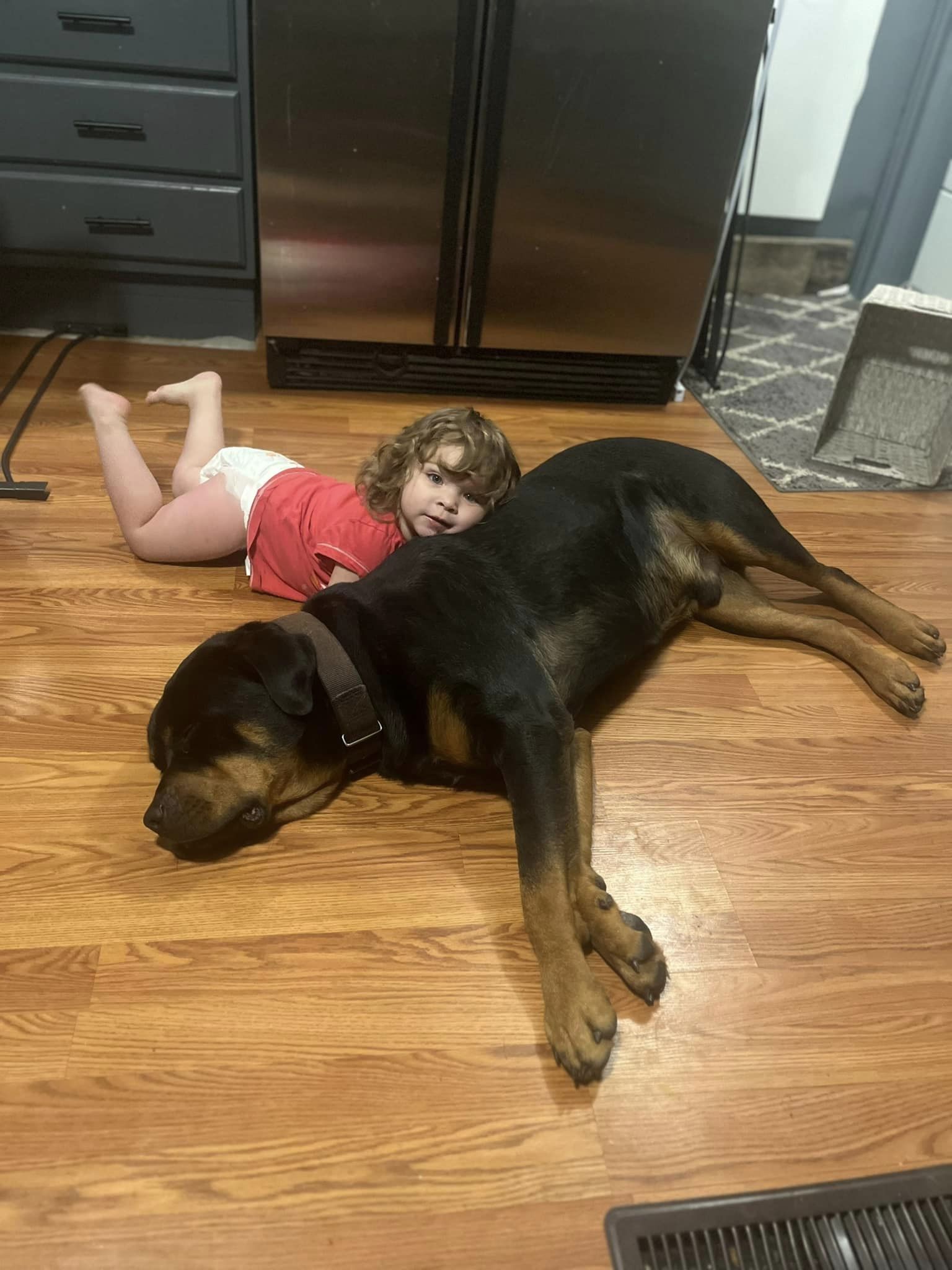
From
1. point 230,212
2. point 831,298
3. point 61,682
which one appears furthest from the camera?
point 831,298

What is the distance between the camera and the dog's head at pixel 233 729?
1.30 m

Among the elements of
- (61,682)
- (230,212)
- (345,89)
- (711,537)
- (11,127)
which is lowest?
(61,682)

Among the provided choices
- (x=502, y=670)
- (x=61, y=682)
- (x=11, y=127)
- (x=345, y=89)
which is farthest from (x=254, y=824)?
(x=11, y=127)

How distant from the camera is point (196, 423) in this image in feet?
7.47

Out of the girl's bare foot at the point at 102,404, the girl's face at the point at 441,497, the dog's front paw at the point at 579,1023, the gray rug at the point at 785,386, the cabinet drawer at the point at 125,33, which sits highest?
the cabinet drawer at the point at 125,33

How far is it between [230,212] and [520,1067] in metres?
2.76

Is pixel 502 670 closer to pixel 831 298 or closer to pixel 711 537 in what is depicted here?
pixel 711 537

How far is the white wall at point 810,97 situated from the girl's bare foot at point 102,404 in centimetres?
325

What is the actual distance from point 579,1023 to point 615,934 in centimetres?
15

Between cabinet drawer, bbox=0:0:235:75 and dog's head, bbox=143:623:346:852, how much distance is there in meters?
2.18

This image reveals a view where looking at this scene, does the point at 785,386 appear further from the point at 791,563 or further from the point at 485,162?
the point at 791,563

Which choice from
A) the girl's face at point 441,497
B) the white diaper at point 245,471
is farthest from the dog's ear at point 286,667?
the white diaper at point 245,471

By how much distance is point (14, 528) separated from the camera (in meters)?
2.13

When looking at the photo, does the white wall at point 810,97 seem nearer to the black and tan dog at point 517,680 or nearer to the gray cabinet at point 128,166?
the gray cabinet at point 128,166
